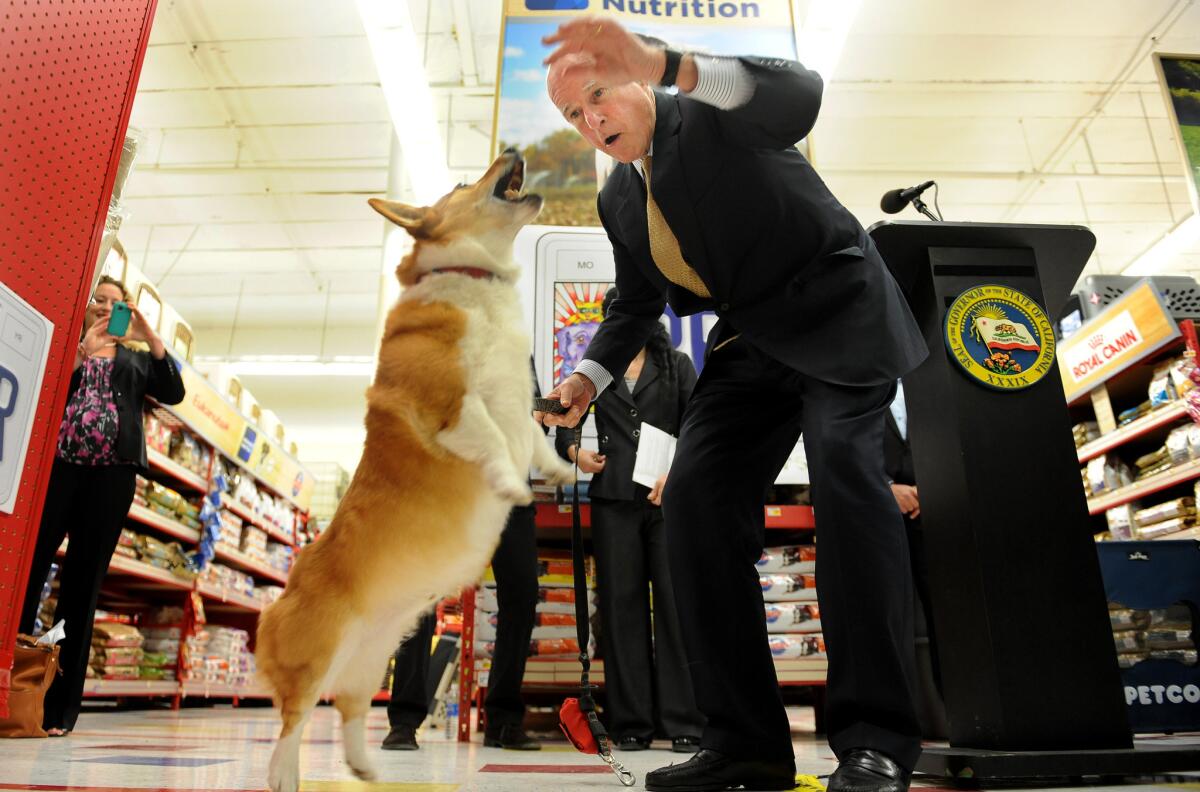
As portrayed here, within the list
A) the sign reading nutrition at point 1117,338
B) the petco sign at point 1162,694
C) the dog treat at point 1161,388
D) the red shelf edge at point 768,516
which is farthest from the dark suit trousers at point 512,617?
the dog treat at point 1161,388

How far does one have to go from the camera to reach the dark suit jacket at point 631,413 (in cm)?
322

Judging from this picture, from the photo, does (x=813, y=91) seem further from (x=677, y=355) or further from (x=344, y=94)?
(x=344, y=94)

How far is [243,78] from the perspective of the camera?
27.2 ft

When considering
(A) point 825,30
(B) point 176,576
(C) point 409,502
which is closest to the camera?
(C) point 409,502

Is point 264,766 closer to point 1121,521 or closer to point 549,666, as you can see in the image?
point 549,666

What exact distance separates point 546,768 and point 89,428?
255 cm

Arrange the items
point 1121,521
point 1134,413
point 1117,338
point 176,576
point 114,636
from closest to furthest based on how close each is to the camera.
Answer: point 1117,338, point 1134,413, point 1121,521, point 114,636, point 176,576

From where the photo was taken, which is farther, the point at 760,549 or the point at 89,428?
the point at 89,428

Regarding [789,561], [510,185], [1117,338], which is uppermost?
[1117,338]

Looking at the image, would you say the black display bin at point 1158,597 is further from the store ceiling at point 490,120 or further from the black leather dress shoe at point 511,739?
the store ceiling at point 490,120

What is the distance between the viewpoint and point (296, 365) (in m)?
13.7

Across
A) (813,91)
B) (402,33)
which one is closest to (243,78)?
(402,33)

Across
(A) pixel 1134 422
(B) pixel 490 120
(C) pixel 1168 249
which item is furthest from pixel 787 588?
(C) pixel 1168 249

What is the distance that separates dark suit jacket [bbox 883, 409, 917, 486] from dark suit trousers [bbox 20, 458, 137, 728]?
3196 mm
